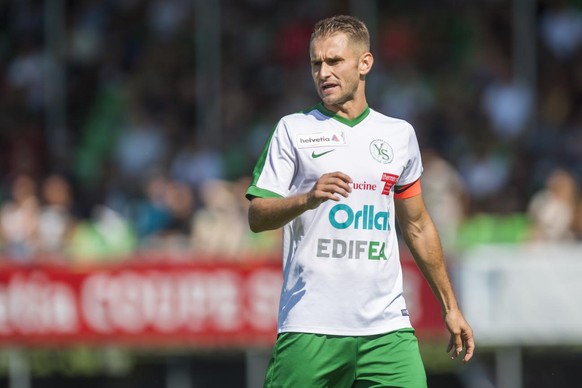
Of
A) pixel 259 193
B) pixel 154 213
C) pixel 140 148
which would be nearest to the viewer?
pixel 259 193

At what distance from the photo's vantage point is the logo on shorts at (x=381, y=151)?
215 inches

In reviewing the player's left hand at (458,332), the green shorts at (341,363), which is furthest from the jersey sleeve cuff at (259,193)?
the player's left hand at (458,332)

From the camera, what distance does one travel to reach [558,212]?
11.6 metres

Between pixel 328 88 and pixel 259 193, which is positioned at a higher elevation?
pixel 328 88

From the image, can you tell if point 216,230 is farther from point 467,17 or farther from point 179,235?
point 467,17

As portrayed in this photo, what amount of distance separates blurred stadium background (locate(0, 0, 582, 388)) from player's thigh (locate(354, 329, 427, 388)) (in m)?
5.98

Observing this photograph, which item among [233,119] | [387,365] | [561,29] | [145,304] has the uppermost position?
[561,29]

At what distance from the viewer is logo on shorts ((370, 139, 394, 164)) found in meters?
5.46

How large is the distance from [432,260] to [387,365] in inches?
20.4

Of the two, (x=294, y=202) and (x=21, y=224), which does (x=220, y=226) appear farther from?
(x=294, y=202)

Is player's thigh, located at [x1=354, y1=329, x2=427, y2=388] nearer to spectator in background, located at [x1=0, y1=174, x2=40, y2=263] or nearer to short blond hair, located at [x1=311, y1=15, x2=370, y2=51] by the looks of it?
short blond hair, located at [x1=311, y1=15, x2=370, y2=51]

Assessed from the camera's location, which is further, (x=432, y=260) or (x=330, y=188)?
(x=432, y=260)

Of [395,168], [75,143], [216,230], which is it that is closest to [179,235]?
[216,230]

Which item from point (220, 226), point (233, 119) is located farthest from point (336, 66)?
point (233, 119)
